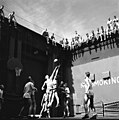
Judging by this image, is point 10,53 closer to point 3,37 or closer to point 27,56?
point 3,37

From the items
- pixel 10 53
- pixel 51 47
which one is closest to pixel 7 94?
pixel 10 53

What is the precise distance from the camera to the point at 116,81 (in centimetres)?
1739

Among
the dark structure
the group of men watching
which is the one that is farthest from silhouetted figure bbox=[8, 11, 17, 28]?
the group of men watching

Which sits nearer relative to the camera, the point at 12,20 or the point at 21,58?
the point at 12,20

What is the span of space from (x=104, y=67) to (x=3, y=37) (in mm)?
8552

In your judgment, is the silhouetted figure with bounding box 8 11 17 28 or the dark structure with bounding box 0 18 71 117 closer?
the dark structure with bounding box 0 18 71 117

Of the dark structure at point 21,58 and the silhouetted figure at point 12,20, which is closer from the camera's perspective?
the dark structure at point 21,58

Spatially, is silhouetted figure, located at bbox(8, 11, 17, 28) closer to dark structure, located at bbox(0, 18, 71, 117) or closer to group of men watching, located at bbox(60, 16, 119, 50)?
dark structure, located at bbox(0, 18, 71, 117)

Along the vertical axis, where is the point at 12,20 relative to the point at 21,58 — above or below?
above

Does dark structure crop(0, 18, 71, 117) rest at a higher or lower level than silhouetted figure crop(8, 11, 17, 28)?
lower

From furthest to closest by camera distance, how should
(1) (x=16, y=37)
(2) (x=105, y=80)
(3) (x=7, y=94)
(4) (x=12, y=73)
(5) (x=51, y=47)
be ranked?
(5) (x=51, y=47)
(2) (x=105, y=80)
(1) (x=16, y=37)
(4) (x=12, y=73)
(3) (x=7, y=94)

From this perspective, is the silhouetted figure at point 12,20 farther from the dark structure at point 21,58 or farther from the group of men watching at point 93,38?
the group of men watching at point 93,38

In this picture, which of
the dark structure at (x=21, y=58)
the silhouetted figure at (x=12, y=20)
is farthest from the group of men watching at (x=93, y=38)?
the silhouetted figure at (x=12, y=20)

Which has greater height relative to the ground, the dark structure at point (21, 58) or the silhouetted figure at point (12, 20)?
the silhouetted figure at point (12, 20)
